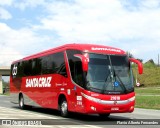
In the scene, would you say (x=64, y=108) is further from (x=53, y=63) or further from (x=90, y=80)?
(x=90, y=80)

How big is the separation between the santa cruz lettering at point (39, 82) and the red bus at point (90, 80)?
196mm

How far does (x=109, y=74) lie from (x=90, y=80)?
2.96 feet

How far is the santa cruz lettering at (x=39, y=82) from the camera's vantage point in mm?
20781

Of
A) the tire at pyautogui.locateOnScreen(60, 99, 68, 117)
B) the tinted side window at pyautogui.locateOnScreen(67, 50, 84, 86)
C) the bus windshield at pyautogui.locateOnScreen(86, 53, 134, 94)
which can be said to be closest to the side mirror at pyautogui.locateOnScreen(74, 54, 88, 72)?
the bus windshield at pyautogui.locateOnScreen(86, 53, 134, 94)

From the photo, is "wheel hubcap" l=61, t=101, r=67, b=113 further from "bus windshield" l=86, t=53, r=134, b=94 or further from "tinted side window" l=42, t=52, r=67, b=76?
"bus windshield" l=86, t=53, r=134, b=94

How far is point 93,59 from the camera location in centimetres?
1672

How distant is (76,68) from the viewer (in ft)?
55.9

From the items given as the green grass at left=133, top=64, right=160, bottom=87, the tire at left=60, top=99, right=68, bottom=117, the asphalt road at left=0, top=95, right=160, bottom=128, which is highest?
the green grass at left=133, top=64, right=160, bottom=87

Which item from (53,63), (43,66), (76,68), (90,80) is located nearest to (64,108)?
(76,68)

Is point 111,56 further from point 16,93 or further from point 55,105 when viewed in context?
point 16,93

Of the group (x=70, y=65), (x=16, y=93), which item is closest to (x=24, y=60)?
(x=16, y=93)

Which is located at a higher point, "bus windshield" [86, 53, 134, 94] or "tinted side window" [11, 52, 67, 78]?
"tinted side window" [11, 52, 67, 78]

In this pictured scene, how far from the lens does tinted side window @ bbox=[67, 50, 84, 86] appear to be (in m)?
16.7

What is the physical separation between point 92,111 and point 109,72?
1839mm
